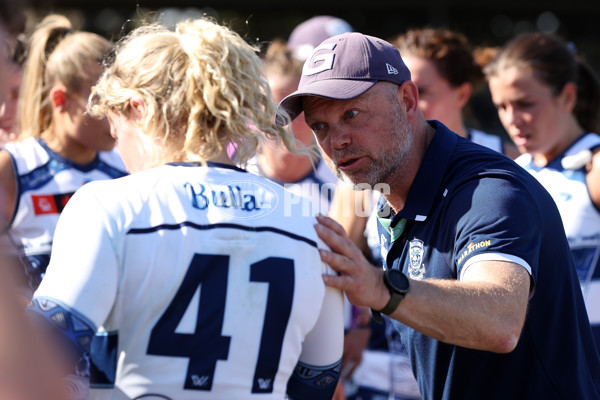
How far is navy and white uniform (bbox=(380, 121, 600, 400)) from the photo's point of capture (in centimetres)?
202

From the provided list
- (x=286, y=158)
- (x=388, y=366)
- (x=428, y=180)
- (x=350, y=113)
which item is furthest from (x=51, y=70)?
(x=388, y=366)

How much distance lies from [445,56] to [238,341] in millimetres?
3130

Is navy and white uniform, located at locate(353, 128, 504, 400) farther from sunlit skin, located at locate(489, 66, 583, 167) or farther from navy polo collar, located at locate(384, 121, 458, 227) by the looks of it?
navy polo collar, located at locate(384, 121, 458, 227)

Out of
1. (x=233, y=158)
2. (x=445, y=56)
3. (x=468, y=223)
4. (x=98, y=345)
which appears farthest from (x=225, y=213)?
(x=445, y=56)

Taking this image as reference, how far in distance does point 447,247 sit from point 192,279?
87 cm

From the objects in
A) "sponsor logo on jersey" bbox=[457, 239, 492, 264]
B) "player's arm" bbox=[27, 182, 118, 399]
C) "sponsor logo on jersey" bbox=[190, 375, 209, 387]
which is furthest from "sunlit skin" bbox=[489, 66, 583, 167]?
"player's arm" bbox=[27, 182, 118, 399]

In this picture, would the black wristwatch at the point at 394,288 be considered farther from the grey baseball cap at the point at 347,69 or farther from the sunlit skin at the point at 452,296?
the grey baseball cap at the point at 347,69

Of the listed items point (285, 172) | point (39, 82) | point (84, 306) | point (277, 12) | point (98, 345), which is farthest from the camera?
point (277, 12)

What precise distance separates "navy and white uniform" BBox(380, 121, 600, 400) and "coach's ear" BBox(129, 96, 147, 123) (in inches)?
36.3

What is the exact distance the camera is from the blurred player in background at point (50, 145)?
10.6 ft

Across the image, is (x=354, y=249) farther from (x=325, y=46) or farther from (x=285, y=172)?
(x=285, y=172)

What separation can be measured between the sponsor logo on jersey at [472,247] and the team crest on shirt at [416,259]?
9.5 inches

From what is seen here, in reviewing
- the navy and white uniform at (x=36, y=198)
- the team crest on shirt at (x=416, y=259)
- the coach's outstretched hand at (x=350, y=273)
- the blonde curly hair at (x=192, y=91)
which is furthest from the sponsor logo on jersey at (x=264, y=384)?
the navy and white uniform at (x=36, y=198)

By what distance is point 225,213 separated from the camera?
1.74 metres
